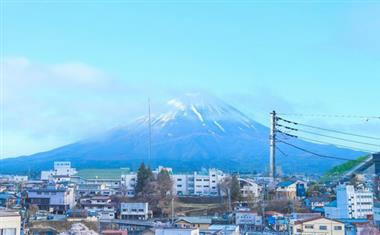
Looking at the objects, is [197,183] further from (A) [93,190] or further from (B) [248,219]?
(B) [248,219]

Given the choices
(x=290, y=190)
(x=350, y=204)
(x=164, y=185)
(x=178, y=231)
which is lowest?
(x=178, y=231)

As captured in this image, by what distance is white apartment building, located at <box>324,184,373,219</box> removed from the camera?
12.9 meters

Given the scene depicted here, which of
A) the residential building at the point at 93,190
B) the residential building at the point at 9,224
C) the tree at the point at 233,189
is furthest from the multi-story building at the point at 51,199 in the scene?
the residential building at the point at 9,224

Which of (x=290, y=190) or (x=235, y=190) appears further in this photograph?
(x=290, y=190)

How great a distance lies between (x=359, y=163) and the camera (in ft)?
70.8

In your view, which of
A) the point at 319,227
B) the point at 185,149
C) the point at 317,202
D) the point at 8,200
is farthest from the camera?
the point at 185,149

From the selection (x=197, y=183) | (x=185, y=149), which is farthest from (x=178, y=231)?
(x=185, y=149)

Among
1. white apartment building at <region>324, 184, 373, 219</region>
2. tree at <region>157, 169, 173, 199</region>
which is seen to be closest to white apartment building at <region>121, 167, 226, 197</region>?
tree at <region>157, 169, 173, 199</region>

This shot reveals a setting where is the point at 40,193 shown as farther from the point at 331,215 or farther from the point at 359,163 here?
the point at 359,163

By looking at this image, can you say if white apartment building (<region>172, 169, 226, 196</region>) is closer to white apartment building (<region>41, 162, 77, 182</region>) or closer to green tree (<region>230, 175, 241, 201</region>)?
green tree (<region>230, 175, 241, 201</region>)

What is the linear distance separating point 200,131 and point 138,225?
44.3 meters

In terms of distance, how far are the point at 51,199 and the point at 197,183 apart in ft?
21.7

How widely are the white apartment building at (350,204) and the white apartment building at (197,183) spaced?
6.96m

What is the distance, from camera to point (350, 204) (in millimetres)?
13555
